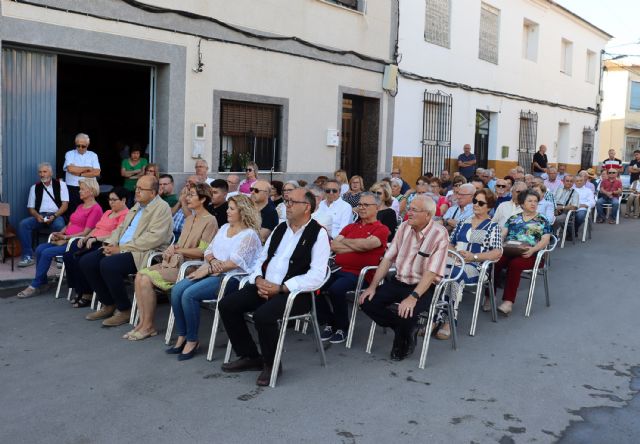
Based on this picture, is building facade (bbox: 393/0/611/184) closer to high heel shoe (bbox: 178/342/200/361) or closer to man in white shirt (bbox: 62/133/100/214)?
man in white shirt (bbox: 62/133/100/214)

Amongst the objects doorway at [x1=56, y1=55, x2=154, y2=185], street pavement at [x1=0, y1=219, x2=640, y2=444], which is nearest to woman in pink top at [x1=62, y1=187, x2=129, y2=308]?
street pavement at [x1=0, y1=219, x2=640, y2=444]

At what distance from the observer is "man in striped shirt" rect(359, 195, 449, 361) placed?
5.50 m

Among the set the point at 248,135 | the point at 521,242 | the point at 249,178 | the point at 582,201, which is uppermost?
the point at 248,135

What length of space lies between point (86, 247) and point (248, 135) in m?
4.87

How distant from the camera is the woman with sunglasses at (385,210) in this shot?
7453mm

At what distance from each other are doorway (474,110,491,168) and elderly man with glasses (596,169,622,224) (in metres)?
3.72

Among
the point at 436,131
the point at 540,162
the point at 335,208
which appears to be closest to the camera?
the point at 335,208

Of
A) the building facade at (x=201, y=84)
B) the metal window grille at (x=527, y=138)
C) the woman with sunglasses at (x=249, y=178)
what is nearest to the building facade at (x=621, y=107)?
the metal window grille at (x=527, y=138)

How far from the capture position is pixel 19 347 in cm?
568

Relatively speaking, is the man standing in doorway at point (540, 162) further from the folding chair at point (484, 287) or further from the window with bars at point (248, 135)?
the folding chair at point (484, 287)

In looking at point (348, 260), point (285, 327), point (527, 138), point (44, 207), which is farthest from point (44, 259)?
point (527, 138)

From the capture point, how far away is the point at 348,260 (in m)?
6.34

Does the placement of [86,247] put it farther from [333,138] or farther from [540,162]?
[540,162]

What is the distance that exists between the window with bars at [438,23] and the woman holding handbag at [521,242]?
28.1 feet
